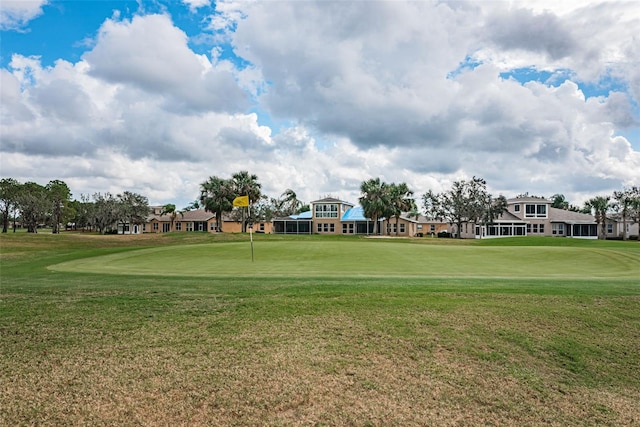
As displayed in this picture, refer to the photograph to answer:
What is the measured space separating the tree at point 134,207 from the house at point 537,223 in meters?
65.1

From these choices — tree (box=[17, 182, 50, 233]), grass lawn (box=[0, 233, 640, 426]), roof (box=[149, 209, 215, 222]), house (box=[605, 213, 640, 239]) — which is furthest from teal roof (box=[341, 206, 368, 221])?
grass lawn (box=[0, 233, 640, 426])

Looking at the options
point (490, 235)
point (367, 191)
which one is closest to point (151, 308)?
point (367, 191)

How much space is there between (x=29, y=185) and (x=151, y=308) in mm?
91456

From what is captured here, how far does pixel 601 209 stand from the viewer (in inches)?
2717

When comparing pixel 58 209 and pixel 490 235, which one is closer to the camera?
pixel 490 235

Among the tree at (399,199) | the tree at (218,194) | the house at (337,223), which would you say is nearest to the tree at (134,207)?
the tree at (218,194)

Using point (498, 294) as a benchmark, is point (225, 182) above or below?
above

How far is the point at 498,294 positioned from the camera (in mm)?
9914

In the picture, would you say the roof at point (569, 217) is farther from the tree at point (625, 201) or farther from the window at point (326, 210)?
the window at point (326, 210)

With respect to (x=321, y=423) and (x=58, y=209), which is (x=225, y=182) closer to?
(x=58, y=209)

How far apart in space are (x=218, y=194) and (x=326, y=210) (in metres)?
20.4

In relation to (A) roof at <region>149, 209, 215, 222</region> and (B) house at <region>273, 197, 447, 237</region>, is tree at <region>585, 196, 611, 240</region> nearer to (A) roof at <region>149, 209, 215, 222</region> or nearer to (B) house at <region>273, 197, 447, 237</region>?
(B) house at <region>273, 197, 447, 237</region>

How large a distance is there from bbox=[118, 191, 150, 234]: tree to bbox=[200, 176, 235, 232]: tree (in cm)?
2346

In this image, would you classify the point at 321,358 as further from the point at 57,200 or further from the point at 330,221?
the point at 57,200
